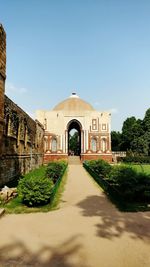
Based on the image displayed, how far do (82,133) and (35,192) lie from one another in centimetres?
2845

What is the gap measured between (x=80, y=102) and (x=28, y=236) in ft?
121

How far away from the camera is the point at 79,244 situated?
4.68 m

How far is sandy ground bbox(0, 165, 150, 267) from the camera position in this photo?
4016mm

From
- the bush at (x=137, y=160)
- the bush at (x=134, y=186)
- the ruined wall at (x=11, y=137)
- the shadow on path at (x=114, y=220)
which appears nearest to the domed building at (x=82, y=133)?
the bush at (x=137, y=160)

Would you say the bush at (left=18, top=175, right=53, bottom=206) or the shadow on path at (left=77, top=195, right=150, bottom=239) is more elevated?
the bush at (left=18, top=175, right=53, bottom=206)

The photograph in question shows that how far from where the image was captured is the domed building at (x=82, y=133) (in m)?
35.4

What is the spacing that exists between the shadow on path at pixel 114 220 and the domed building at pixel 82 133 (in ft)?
88.0

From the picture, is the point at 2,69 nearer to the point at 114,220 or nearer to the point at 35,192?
the point at 35,192

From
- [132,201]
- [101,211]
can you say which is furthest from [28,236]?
[132,201]

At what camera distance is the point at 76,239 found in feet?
16.3

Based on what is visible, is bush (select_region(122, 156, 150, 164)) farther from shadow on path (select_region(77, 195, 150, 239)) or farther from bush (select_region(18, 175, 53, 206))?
bush (select_region(18, 175, 53, 206))

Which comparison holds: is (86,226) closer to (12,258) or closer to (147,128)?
(12,258)

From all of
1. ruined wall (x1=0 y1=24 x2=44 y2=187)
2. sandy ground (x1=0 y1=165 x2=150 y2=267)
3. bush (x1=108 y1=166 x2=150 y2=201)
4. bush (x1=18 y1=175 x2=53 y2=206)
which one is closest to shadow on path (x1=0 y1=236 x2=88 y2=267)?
sandy ground (x1=0 y1=165 x2=150 y2=267)

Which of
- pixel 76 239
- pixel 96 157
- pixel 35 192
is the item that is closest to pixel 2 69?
pixel 35 192
